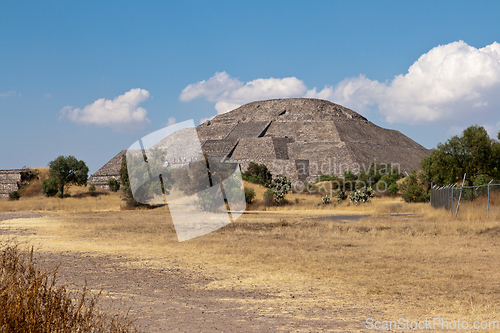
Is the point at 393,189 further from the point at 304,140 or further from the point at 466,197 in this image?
the point at 304,140

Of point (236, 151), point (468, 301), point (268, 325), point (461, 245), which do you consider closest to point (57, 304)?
point (268, 325)

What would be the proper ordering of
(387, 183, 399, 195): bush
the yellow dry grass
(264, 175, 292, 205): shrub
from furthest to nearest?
1. (387, 183, 399, 195): bush
2. (264, 175, 292, 205): shrub
3. the yellow dry grass

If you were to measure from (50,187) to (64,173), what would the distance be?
3.05 meters

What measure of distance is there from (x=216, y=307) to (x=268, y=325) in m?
1.26

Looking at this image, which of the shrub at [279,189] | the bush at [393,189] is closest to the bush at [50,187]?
the shrub at [279,189]

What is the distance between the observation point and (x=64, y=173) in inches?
2153

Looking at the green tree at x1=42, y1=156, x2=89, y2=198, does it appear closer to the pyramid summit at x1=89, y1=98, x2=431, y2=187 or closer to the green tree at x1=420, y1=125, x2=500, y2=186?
the pyramid summit at x1=89, y1=98, x2=431, y2=187

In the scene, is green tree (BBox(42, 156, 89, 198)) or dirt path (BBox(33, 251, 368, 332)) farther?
green tree (BBox(42, 156, 89, 198))

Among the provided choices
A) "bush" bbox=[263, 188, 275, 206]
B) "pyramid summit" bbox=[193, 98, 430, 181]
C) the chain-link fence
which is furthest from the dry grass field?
"pyramid summit" bbox=[193, 98, 430, 181]

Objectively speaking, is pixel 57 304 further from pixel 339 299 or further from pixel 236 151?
pixel 236 151

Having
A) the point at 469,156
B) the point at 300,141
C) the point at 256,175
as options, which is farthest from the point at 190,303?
the point at 300,141

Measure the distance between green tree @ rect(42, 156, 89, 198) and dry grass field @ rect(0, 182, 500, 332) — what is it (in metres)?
35.3

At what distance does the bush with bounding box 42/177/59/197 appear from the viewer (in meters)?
52.2

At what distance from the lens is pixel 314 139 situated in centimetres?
10688
